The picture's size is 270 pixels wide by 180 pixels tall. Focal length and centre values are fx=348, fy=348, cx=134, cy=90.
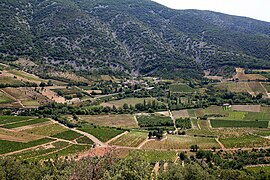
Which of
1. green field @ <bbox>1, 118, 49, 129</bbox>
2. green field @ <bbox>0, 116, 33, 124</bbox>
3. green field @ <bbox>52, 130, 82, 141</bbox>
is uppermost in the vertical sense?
green field @ <bbox>0, 116, 33, 124</bbox>

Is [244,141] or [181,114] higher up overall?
[181,114]

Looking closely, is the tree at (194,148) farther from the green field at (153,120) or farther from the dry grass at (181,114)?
the dry grass at (181,114)

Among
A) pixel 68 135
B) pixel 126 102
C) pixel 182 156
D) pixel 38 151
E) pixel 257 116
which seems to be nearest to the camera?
pixel 182 156

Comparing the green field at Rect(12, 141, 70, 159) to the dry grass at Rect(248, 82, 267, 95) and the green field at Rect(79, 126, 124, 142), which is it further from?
the dry grass at Rect(248, 82, 267, 95)

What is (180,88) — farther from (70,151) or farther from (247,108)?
(70,151)

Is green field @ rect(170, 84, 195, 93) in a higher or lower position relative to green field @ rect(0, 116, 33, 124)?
higher

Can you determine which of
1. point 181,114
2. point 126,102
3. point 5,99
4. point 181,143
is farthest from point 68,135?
point 126,102

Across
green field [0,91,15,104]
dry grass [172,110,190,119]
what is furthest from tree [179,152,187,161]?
green field [0,91,15,104]

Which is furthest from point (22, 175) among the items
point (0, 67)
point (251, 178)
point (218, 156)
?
point (0, 67)
